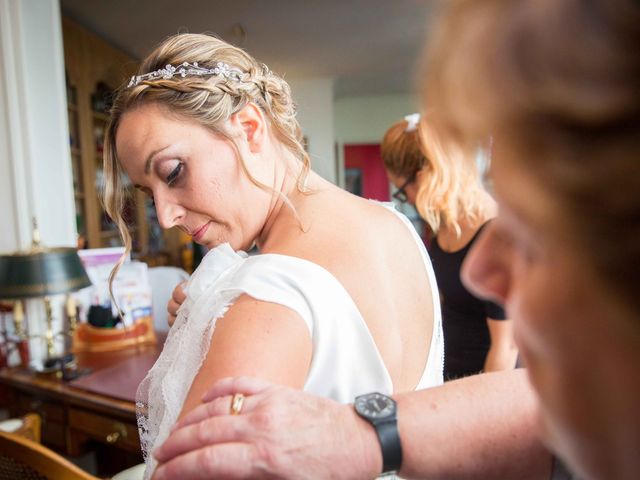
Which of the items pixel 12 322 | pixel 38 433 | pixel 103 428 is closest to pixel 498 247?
pixel 103 428

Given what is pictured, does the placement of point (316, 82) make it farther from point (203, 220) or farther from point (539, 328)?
point (539, 328)

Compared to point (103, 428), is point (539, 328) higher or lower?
higher

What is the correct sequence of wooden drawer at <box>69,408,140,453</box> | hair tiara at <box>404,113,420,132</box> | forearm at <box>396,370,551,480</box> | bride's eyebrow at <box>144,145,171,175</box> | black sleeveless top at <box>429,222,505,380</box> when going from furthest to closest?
1. hair tiara at <box>404,113,420,132</box>
2. black sleeveless top at <box>429,222,505,380</box>
3. wooden drawer at <box>69,408,140,453</box>
4. bride's eyebrow at <box>144,145,171,175</box>
5. forearm at <box>396,370,551,480</box>

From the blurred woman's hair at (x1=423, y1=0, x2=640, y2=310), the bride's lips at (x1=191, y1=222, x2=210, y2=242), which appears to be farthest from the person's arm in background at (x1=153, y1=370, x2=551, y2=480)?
the bride's lips at (x1=191, y1=222, x2=210, y2=242)

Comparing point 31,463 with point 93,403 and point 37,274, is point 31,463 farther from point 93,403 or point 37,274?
point 37,274

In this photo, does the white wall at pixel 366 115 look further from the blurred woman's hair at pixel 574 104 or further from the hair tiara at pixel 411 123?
the blurred woman's hair at pixel 574 104

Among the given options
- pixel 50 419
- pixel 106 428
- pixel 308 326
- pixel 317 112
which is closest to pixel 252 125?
pixel 308 326

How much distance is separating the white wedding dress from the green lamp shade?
1.20m

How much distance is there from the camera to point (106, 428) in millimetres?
1496

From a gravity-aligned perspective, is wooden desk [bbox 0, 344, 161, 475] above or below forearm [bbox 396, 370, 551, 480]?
below

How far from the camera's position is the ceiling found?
11.3ft

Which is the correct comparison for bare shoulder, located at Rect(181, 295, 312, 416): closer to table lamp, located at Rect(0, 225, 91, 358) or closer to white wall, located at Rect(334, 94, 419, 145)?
table lamp, located at Rect(0, 225, 91, 358)

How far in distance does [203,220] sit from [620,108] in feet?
2.60

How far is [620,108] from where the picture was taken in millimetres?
204
